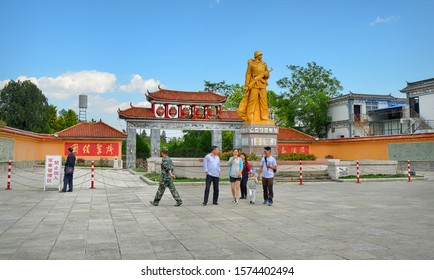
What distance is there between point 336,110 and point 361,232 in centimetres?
3578

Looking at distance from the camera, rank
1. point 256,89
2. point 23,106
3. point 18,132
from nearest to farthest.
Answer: point 256,89 → point 18,132 → point 23,106

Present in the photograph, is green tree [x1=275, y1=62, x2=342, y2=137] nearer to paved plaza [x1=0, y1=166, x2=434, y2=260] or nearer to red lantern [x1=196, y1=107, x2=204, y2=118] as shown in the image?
red lantern [x1=196, y1=107, x2=204, y2=118]

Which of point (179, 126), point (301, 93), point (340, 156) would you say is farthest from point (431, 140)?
point (179, 126)

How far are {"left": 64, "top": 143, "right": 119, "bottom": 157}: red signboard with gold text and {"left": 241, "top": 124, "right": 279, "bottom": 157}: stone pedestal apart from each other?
17.5 metres

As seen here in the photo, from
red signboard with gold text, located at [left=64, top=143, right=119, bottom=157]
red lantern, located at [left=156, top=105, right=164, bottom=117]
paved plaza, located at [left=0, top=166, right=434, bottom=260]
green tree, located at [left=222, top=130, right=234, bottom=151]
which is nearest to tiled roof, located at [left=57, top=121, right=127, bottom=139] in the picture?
red signboard with gold text, located at [left=64, top=143, right=119, bottom=157]

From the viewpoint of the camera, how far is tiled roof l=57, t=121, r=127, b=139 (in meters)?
31.4

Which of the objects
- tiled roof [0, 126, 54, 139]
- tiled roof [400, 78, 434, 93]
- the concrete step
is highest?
tiled roof [400, 78, 434, 93]

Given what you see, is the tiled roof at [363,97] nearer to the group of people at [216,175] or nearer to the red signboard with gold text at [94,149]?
the red signboard with gold text at [94,149]

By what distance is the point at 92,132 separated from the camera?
32188 mm

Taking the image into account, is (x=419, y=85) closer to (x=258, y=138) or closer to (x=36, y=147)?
(x=258, y=138)

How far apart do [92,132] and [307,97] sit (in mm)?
22114

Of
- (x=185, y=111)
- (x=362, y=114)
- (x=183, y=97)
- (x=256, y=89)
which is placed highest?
(x=183, y=97)

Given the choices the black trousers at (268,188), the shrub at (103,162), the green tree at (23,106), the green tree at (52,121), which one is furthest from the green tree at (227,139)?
the black trousers at (268,188)

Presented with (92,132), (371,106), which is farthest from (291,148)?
(92,132)
